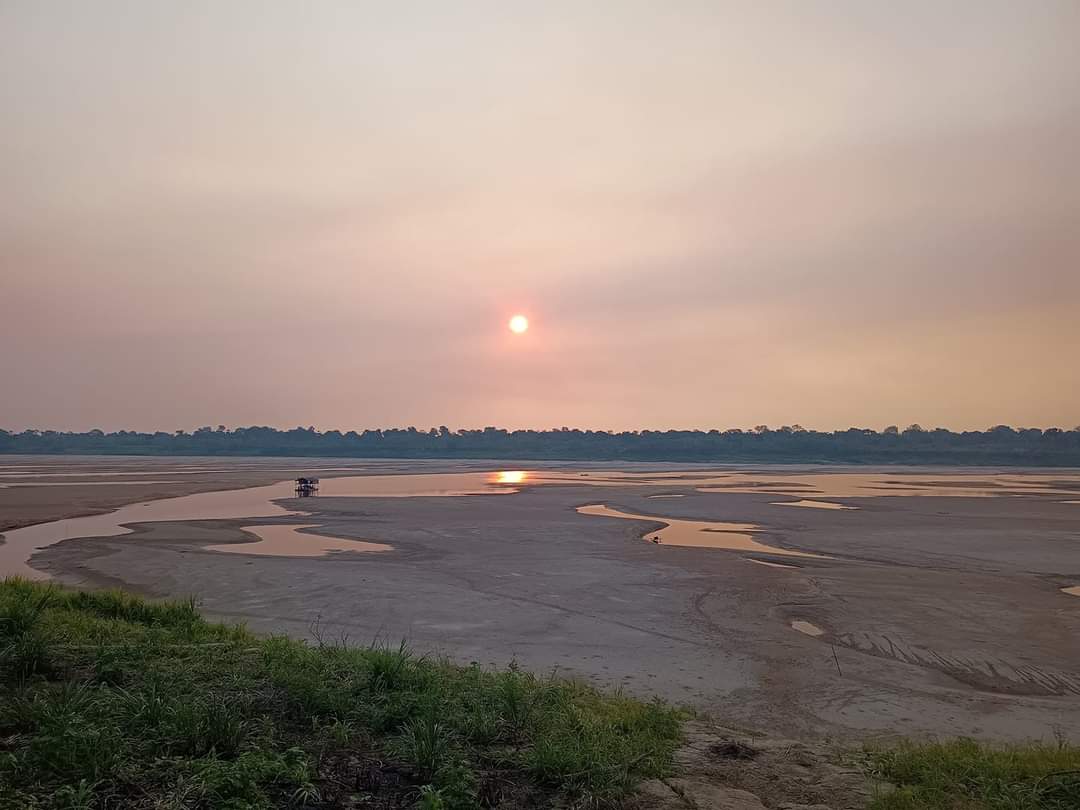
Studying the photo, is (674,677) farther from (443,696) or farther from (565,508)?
(565,508)

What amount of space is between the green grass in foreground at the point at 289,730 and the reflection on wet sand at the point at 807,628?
20.7 ft

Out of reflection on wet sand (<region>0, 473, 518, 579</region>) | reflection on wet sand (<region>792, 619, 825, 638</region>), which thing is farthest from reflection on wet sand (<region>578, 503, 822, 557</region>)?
reflection on wet sand (<region>0, 473, 518, 579</region>)

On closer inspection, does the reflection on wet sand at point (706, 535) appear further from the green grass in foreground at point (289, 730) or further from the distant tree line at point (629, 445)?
the distant tree line at point (629, 445)

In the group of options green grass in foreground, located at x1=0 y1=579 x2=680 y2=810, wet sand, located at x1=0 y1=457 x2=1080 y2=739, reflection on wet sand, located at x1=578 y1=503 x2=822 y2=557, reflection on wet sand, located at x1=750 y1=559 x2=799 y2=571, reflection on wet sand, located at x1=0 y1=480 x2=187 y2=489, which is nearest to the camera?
green grass in foreground, located at x1=0 y1=579 x2=680 y2=810

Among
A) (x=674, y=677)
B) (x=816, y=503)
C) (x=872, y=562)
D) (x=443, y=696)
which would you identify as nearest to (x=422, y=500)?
(x=816, y=503)

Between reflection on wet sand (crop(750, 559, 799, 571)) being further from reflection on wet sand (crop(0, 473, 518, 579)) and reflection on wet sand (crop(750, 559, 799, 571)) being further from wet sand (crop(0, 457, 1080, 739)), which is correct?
reflection on wet sand (crop(0, 473, 518, 579))

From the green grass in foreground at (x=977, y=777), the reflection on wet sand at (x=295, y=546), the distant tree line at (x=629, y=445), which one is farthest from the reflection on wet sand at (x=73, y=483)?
the distant tree line at (x=629, y=445)

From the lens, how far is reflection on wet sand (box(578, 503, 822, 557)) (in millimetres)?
25203

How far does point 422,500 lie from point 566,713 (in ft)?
121

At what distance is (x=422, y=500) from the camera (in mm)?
43938

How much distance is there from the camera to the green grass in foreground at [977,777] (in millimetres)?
6211

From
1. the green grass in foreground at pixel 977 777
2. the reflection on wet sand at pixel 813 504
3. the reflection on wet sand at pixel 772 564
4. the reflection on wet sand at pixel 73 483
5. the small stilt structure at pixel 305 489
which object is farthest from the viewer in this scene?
the reflection on wet sand at pixel 73 483

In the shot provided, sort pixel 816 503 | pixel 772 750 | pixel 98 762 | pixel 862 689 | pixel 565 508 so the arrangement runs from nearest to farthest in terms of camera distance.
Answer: pixel 98 762 → pixel 772 750 → pixel 862 689 → pixel 565 508 → pixel 816 503

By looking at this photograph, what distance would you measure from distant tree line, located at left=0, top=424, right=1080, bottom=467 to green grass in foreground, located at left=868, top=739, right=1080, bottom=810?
436 ft
